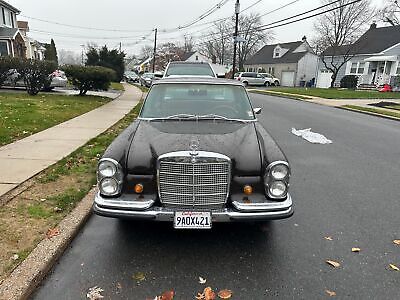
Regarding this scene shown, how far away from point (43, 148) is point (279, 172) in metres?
5.05

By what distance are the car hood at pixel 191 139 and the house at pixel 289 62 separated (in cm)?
4475

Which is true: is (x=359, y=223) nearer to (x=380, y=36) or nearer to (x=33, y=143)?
(x=33, y=143)

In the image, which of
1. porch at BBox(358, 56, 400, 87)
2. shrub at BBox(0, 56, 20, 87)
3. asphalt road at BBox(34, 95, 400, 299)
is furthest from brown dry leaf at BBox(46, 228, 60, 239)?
porch at BBox(358, 56, 400, 87)

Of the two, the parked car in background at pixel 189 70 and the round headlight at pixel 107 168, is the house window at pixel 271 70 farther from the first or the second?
the round headlight at pixel 107 168

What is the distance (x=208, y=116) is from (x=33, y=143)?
4376 millimetres

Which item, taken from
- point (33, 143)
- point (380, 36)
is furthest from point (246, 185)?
point (380, 36)

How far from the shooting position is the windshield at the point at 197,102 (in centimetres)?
430

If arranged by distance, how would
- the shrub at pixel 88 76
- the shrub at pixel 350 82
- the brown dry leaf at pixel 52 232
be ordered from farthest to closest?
the shrub at pixel 350 82, the shrub at pixel 88 76, the brown dry leaf at pixel 52 232

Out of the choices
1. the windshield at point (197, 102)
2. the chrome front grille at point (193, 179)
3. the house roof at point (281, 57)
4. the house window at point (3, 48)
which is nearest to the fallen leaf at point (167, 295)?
the chrome front grille at point (193, 179)

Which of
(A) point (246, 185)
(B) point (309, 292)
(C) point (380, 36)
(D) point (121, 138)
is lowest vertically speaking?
(B) point (309, 292)

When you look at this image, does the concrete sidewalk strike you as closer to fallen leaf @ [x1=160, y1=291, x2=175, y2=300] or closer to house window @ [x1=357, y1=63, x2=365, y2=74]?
A: fallen leaf @ [x1=160, y1=291, x2=175, y2=300]

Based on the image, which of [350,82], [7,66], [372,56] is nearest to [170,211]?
[7,66]

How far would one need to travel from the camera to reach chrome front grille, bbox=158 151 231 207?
118 inches

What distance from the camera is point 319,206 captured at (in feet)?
14.4
